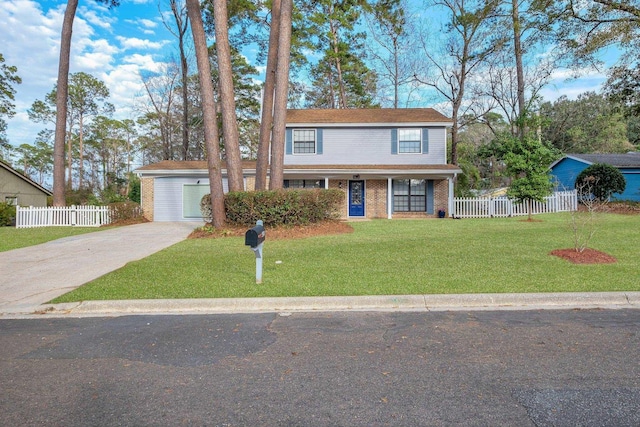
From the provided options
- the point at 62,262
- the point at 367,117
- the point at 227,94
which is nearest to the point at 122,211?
the point at 227,94

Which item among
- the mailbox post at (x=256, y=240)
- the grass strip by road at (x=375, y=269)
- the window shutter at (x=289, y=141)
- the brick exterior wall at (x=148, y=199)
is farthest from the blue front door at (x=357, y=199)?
the mailbox post at (x=256, y=240)

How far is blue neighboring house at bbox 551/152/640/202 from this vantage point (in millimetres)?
23125

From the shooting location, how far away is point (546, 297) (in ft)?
17.0

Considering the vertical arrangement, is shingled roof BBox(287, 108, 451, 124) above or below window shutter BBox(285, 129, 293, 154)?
above

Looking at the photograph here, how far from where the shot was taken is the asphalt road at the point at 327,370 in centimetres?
257

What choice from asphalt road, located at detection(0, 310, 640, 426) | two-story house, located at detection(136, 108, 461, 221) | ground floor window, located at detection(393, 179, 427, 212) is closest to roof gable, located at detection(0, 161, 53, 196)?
two-story house, located at detection(136, 108, 461, 221)

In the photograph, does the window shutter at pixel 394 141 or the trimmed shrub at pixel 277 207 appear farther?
the window shutter at pixel 394 141

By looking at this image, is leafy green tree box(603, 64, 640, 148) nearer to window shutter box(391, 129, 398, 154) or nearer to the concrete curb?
window shutter box(391, 129, 398, 154)

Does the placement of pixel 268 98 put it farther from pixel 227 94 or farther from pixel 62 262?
pixel 62 262

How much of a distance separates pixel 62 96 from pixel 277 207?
14.1 metres

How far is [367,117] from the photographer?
2112 centimetres

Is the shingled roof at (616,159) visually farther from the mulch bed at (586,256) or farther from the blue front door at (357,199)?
the mulch bed at (586,256)

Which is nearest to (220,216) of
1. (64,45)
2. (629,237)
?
(629,237)

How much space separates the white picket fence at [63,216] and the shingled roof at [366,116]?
10365mm
